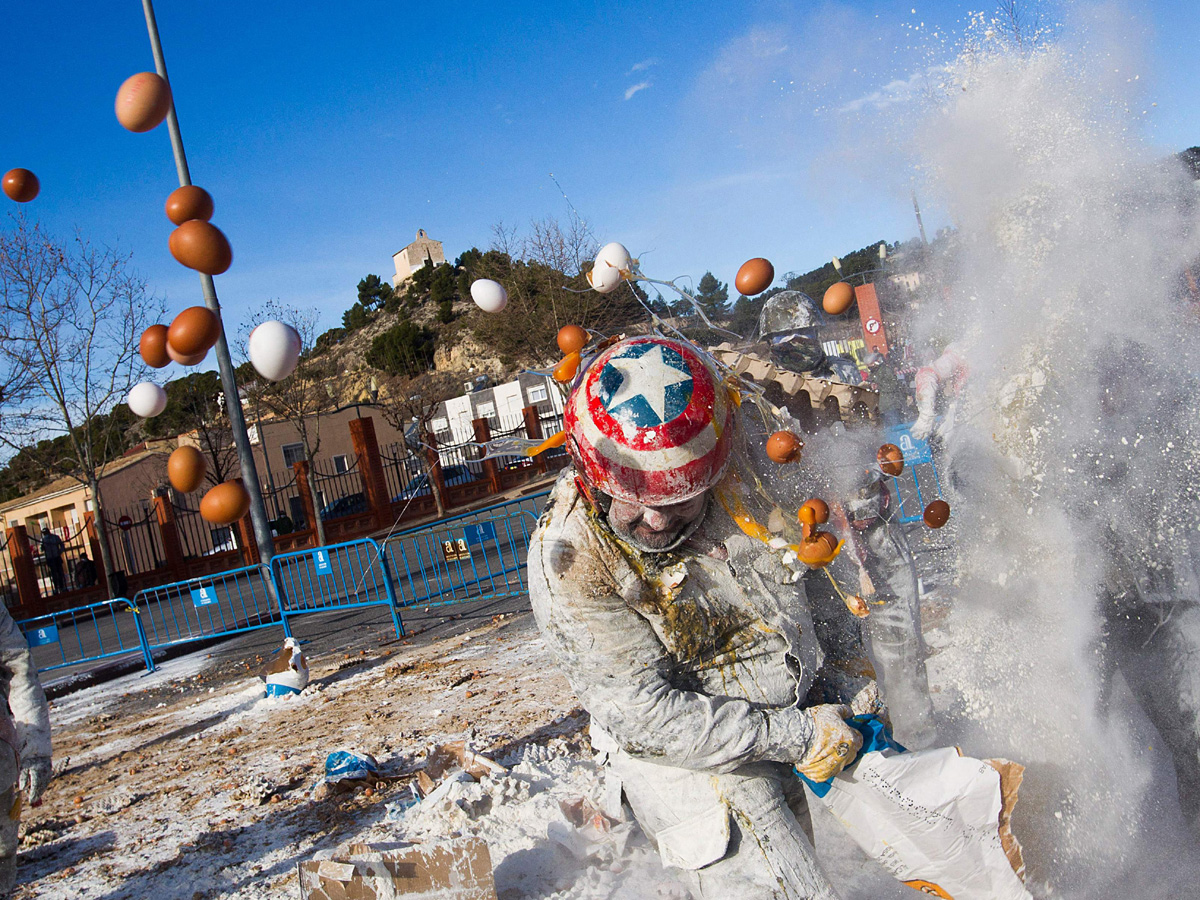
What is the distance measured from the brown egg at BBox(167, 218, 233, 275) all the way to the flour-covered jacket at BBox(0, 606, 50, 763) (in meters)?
2.39

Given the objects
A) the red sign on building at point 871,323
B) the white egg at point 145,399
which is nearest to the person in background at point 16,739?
the white egg at point 145,399

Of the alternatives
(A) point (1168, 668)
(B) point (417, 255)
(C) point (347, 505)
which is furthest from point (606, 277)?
(B) point (417, 255)

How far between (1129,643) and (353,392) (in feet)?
213

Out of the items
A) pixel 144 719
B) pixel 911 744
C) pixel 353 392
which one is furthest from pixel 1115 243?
pixel 353 392

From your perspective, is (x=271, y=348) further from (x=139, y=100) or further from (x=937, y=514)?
(x=937, y=514)

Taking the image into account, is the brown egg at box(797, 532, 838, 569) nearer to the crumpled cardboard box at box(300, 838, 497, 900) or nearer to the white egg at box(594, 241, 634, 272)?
the white egg at box(594, 241, 634, 272)

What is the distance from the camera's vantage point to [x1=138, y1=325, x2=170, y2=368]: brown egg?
7.44ft

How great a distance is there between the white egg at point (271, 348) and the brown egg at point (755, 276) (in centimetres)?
144

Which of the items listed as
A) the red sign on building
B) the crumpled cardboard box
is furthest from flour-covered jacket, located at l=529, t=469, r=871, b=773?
the red sign on building

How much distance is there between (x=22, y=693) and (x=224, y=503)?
2.60 metres

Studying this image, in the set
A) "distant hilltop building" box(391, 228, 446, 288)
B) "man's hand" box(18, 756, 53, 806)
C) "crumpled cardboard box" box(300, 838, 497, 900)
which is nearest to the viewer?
"crumpled cardboard box" box(300, 838, 497, 900)

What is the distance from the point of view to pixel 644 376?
2066 mm

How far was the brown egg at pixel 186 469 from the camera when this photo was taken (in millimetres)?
2098

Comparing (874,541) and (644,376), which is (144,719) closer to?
(874,541)
